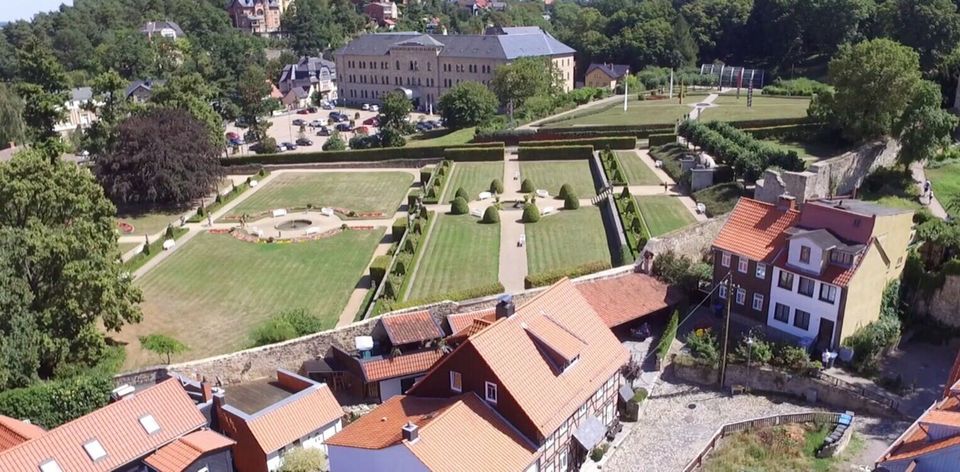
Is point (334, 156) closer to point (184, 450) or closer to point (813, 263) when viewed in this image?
point (184, 450)

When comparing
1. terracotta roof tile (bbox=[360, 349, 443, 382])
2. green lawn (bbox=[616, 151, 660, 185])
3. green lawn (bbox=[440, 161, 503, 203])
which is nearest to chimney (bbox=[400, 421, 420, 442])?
terracotta roof tile (bbox=[360, 349, 443, 382])

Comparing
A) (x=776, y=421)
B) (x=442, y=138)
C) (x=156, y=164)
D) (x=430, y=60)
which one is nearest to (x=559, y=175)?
(x=442, y=138)

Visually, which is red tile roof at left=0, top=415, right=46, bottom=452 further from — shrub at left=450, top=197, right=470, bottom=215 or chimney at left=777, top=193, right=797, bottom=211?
shrub at left=450, top=197, right=470, bottom=215

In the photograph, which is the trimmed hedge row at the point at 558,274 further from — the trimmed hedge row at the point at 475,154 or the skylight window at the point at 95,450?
the trimmed hedge row at the point at 475,154

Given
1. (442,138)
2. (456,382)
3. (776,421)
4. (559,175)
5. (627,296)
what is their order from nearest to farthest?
1. (456,382)
2. (776,421)
3. (627,296)
4. (559,175)
5. (442,138)

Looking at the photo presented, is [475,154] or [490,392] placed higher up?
[475,154]

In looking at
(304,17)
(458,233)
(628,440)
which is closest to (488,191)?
(458,233)
